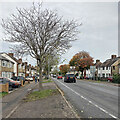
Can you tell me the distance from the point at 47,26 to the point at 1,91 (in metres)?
8.17

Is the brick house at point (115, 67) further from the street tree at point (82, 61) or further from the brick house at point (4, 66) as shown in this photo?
the brick house at point (4, 66)

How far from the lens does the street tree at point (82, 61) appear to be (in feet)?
207

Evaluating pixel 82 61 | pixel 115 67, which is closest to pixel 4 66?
pixel 82 61

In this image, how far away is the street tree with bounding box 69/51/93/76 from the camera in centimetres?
6309

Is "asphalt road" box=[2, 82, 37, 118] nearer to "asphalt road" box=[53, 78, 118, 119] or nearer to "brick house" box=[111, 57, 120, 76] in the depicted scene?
"asphalt road" box=[53, 78, 118, 119]

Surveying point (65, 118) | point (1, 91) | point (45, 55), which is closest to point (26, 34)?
point (45, 55)

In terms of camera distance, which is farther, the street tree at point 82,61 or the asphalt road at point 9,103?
the street tree at point 82,61

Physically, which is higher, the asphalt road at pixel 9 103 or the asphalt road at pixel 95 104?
the asphalt road at pixel 95 104

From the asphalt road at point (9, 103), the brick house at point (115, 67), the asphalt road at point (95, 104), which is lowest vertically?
the asphalt road at point (9, 103)

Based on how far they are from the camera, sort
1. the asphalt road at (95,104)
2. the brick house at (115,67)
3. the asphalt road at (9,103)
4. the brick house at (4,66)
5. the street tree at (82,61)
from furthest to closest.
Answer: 1. the street tree at (82,61)
2. the brick house at (115,67)
3. the brick house at (4,66)
4. the asphalt road at (9,103)
5. the asphalt road at (95,104)

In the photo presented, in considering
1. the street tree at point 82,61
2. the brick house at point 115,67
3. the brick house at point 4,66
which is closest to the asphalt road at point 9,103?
the brick house at point 4,66

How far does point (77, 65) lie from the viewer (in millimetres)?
66125

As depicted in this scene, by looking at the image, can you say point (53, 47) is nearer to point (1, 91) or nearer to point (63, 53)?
point (63, 53)

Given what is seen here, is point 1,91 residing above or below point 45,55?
below
